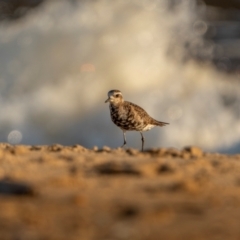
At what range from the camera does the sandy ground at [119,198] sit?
5.05 metres

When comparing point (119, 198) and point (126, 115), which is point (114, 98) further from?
point (119, 198)

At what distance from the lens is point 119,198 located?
5.72m

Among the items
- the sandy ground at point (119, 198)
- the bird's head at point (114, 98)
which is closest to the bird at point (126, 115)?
the bird's head at point (114, 98)

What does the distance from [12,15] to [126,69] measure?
3907 mm

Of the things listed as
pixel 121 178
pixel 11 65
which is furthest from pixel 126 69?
pixel 121 178

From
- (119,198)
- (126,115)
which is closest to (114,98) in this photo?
(126,115)

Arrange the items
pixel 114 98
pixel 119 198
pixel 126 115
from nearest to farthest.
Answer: pixel 119 198 < pixel 126 115 < pixel 114 98

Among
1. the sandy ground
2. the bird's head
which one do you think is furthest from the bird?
the sandy ground

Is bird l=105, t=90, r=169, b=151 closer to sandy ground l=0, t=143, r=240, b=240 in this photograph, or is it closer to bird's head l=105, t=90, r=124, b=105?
bird's head l=105, t=90, r=124, b=105

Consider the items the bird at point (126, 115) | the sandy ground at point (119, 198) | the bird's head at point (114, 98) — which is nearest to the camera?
the sandy ground at point (119, 198)


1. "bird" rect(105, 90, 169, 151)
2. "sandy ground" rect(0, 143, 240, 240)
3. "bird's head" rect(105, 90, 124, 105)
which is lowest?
"sandy ground" rect(0, 143, 240, 240)

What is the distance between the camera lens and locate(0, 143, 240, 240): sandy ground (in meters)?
5.05

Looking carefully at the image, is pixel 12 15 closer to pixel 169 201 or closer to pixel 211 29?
pixel 211 29

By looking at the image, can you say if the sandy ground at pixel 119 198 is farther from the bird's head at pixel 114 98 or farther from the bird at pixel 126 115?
the bird's head at pixel 114 98
